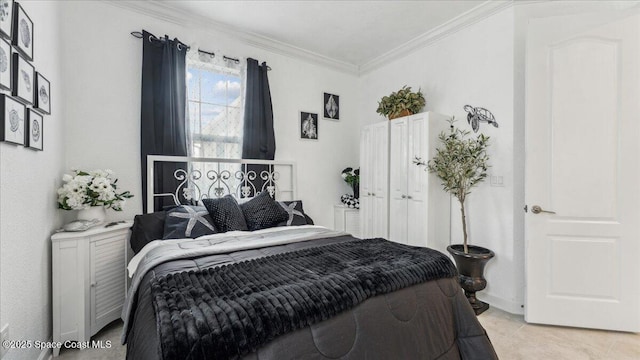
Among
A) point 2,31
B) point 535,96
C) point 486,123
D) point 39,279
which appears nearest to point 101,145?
point 39,279

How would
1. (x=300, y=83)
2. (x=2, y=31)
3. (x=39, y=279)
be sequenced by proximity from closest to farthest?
(x=2, y=31) < (x=39, y=279) < (x=300, y=83)

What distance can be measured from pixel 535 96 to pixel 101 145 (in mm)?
3758

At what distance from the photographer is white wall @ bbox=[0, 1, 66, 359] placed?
1.32 metres

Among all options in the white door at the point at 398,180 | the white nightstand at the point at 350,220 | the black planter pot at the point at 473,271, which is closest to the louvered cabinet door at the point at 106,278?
the white nightstand at the point at 350,220

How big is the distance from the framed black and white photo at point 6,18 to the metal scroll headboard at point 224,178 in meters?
1.39

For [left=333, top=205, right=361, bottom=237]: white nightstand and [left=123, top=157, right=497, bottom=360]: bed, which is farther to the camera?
[left=333, top=205, right=361, bottom=237]: white nightstand

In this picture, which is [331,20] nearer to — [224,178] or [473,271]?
[224,178]

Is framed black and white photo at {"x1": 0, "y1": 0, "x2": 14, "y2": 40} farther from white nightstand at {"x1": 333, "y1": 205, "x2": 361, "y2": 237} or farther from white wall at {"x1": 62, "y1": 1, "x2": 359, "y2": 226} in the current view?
white nightstand at {"x1": 333, "y1": 205, "x2": 361, "y2": 237}

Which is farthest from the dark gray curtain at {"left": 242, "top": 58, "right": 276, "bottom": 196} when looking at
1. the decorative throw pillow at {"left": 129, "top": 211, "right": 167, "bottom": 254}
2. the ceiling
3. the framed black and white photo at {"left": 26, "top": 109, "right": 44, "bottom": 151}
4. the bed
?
the framed black and white photo at {"left": 26, "top": 109, "right": 44, "bottom": 151}

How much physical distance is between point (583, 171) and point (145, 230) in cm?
357

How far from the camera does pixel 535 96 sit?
234cm

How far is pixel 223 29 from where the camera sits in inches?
121

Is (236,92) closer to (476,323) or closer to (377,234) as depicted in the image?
(377,234)

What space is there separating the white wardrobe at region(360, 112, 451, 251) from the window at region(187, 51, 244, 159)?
1.61 metres
